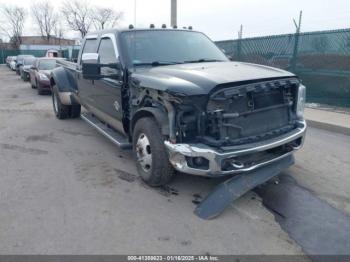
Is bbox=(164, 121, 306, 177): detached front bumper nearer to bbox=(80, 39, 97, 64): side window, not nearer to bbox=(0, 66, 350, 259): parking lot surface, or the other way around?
bbox=(0, 66, 350, 259): parking lot surface

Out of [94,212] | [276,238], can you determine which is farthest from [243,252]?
[94,212]

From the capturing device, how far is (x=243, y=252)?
3.07 metres

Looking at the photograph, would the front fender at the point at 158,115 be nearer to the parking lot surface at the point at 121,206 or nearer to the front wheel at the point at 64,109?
the parking lot surface at the point at 121,206

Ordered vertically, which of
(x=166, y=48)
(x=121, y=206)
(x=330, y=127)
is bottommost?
(x=121, y=206)

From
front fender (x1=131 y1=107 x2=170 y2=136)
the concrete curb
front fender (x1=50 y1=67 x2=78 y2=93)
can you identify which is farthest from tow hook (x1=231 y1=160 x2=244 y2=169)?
front fender (x1=50 y1=67 x2=78 y2=93)

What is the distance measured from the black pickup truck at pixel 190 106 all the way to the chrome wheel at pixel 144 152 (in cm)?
1

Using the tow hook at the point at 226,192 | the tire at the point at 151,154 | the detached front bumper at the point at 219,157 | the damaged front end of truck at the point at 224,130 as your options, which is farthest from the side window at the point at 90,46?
the tow hook at the point at 226,192

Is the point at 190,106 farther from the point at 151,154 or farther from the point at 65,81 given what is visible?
the point at 65,81

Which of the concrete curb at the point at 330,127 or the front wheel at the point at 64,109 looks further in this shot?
the front wheel at the point at 64,109

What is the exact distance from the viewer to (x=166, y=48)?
16.8 ft

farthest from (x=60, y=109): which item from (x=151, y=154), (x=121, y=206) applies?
(x=121, y=206)

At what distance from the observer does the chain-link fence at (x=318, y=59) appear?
9.20 m

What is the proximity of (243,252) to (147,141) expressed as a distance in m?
1.80

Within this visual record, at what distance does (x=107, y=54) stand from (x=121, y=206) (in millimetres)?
2597
